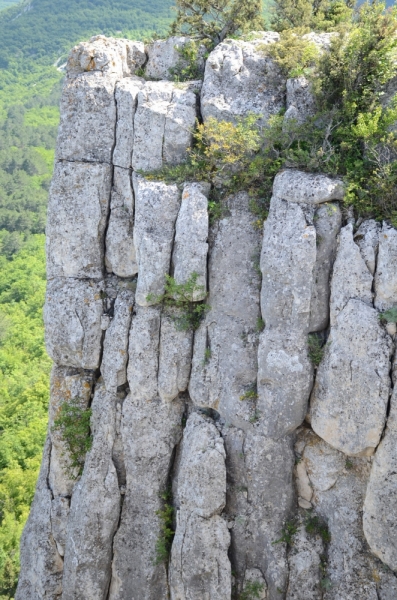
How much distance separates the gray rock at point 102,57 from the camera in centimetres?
1584

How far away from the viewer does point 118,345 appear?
15375mm

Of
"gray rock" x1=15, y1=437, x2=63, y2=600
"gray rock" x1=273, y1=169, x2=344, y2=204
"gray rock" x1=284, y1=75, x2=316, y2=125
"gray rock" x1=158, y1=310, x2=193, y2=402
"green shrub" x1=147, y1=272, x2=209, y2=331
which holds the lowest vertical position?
"gray rock" x1=15, y1=437, x2=63, y2=600

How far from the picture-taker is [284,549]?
1390cm

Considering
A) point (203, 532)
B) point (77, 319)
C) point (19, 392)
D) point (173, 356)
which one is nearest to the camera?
point (203, 532)

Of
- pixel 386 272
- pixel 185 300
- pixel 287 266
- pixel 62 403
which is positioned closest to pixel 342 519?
pixel 386 272

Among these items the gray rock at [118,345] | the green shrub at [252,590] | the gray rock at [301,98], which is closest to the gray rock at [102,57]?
the gray rock at [301,98]

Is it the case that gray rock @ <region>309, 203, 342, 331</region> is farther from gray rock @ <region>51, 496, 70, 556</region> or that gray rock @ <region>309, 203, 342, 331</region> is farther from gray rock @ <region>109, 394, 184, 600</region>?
gray rock @ <region>51, 496, 70, 556</region>

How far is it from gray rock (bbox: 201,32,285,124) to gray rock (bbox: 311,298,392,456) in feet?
21.2

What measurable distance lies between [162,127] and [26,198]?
201 feet

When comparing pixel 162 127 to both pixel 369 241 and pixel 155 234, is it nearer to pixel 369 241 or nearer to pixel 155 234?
pixel 155 234

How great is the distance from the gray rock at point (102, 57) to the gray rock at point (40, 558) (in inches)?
487

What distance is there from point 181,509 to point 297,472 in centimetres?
325

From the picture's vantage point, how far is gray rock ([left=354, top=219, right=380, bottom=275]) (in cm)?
1301

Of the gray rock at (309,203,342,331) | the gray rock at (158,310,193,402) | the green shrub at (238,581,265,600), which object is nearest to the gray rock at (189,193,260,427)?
the gray rock at (158,310,193,402)
